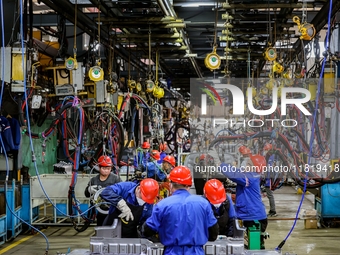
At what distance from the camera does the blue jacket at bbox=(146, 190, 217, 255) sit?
4.54 meters

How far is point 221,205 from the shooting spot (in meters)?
6.07

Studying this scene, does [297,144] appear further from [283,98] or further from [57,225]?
[57,225]

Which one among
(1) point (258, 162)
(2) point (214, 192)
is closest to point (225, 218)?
(2) point (214, 192)

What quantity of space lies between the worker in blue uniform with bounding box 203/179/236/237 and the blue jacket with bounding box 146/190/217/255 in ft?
4.28

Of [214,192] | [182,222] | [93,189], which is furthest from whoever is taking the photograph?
[93,189]

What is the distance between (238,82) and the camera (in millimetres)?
16750

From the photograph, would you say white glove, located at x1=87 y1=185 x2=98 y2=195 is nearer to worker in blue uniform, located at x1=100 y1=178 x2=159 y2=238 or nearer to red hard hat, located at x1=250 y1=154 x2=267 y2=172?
worker in blue uniform, located at x1=100 y1=178 x2=159 y2=238

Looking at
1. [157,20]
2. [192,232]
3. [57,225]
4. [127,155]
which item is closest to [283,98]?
Result: [157,20]

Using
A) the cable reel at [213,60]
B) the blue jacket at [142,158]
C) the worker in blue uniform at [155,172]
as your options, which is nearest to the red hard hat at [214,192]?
the cable reel at [213,60]

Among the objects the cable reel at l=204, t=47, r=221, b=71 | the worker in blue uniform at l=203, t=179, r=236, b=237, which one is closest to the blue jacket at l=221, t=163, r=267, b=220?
the worker in blue uniform at l=203, t=179, r=236, b=237

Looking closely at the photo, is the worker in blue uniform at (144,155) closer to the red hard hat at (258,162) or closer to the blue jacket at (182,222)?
the red hard hat at (258,162)

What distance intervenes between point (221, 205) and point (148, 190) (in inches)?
37.3

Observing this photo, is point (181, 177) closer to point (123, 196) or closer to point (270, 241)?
point (123, 196)

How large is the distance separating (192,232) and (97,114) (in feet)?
18.4
